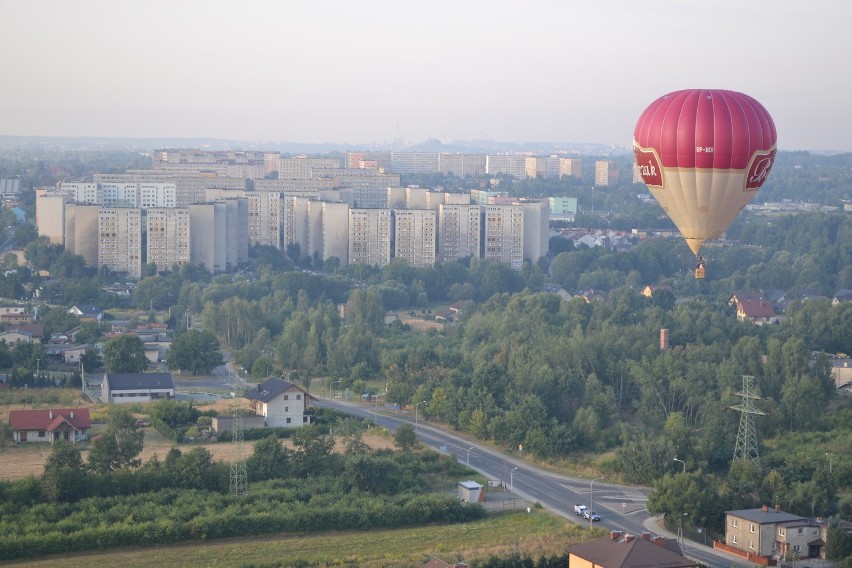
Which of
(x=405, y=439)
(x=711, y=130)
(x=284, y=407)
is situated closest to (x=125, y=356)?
(x=284, y=407)

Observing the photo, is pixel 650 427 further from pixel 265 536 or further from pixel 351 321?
pixel 351 321

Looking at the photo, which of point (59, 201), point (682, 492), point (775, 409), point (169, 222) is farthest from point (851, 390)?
point (59, 201)

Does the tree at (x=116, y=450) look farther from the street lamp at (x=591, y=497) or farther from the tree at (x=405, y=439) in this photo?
the street lamp at (x=591, y=497)

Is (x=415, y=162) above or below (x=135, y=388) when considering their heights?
above

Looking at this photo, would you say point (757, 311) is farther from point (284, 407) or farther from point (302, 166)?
point (302, 166)

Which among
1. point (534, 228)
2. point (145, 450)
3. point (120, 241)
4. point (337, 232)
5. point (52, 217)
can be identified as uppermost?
point (52, 217)

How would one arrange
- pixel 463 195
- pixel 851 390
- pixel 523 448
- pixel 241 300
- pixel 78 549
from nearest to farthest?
pixel 78 549 < pixel 523 448 < pixel 851 390 < pixel 241 300 < pixel 463 195

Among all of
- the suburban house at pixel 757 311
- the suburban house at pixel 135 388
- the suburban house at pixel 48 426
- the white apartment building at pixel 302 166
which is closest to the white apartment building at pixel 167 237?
the suburban house at pixel 757 311
